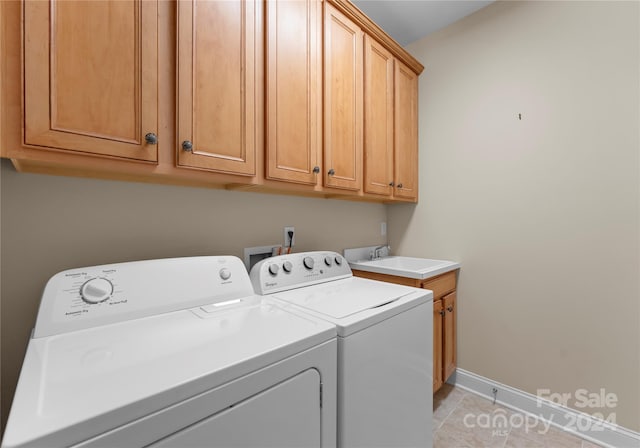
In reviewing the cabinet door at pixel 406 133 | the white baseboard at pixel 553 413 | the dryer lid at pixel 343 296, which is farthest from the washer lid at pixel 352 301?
the white baseboard at pixel 553 413

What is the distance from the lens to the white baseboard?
1.59m

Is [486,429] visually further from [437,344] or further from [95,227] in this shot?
[95,227]

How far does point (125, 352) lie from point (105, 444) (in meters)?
0.27

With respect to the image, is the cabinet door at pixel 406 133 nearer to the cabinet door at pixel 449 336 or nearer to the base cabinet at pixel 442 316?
the base cabinet at pixel 442 316

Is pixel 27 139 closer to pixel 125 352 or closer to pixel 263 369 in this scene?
pixel 125 352

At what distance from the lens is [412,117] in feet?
7.73

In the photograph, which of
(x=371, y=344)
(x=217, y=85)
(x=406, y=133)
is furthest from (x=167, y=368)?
(x=406, y=133)

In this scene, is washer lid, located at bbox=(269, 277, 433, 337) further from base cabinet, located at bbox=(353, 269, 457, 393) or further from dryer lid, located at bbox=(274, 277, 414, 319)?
base cabinet, located at bbox=(353, 269, 457, 393)

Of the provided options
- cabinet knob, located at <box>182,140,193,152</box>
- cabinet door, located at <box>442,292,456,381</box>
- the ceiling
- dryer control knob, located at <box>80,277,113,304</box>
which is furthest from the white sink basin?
the ceiling

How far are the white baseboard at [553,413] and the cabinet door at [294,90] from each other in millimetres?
1897

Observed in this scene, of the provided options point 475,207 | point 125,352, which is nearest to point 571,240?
point 475,207

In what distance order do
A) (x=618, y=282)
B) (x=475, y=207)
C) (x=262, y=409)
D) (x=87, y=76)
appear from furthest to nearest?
(x=475, y=207), (x=618, y=282), (x=87, y=76), (x=262, y=409)

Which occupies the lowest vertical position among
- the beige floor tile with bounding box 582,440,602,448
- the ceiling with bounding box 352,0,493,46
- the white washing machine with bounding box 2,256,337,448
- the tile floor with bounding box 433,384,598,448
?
the tile floor with bounding box 433,384,598,448

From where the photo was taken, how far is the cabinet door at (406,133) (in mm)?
2156
